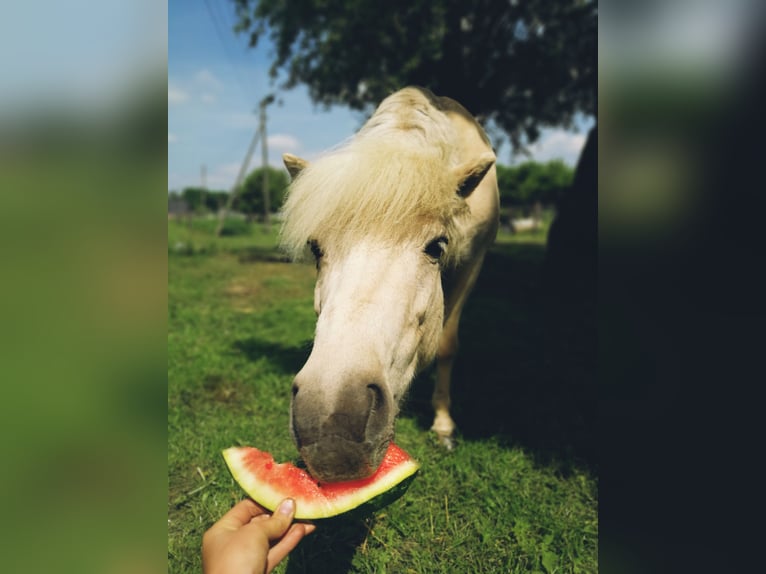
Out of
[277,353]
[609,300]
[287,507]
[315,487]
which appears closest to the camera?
[609,300]

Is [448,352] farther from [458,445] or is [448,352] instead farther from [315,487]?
[315,487]

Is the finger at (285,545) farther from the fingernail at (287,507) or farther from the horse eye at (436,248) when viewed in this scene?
the horse eye at (436,248)

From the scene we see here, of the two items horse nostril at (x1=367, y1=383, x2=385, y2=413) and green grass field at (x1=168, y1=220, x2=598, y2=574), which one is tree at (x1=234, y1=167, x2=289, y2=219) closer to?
green grass field at (x1=168, y1=220, x2=598, y2=574)

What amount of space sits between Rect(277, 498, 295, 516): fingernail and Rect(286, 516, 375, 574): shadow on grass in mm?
755

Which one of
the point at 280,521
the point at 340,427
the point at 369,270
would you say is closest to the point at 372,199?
the point at 369,270

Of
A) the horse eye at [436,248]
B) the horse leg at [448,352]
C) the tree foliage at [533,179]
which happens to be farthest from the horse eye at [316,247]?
the tree foliage at [533,179]

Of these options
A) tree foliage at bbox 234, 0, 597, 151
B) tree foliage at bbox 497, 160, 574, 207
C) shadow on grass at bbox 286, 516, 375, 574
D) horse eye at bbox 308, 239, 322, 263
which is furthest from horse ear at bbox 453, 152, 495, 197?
tree foliage at bbox 497, 160, 574, 207

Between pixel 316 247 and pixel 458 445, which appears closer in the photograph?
pixel 316 247

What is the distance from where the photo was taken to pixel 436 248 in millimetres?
2375

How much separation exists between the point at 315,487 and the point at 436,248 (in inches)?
53.1

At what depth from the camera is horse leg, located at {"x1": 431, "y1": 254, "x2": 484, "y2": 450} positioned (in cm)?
372

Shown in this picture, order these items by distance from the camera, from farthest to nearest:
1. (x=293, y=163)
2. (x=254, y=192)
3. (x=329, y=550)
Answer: (x=254, y=192) → (x=293, y=163) → (x=329, y=550)

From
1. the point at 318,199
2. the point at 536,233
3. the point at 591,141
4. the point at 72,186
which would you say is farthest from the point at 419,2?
the point at 536,233

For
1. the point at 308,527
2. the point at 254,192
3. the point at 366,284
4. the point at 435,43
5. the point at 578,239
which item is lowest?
the point at 308,527
